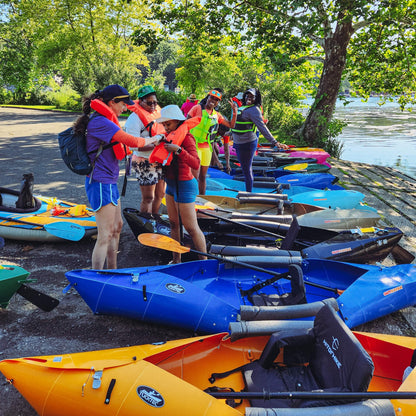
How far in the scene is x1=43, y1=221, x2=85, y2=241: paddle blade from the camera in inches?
173

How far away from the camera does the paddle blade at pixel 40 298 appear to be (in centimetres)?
308

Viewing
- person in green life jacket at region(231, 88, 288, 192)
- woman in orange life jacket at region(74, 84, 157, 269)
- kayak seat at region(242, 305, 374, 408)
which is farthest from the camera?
person in green life jacket at region(231, 88, 288, 192)

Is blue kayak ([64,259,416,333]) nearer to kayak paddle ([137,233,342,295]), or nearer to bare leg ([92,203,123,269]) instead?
kayak paddle ([137,233,342,295])

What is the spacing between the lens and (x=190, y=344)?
252 centimetres

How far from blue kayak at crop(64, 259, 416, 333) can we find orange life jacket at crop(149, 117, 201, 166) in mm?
1062

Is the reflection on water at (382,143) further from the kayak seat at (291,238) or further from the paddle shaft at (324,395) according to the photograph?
the paddle shaft at (324,395)

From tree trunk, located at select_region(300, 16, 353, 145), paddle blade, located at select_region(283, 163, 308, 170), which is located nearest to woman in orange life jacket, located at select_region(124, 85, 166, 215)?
paddle blade, located at select_region(283, 163, 308, 170)

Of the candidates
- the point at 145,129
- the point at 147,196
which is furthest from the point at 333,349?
the point at 145,129

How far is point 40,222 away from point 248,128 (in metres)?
3.48

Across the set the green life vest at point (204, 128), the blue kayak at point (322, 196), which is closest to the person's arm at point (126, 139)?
the green life vest at point (204, 128)

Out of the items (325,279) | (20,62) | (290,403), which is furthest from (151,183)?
(20,62)

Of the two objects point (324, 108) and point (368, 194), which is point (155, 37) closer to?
point (324, 108)

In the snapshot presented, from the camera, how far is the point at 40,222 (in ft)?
15.7

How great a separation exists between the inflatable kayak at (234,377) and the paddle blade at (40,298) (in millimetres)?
749
